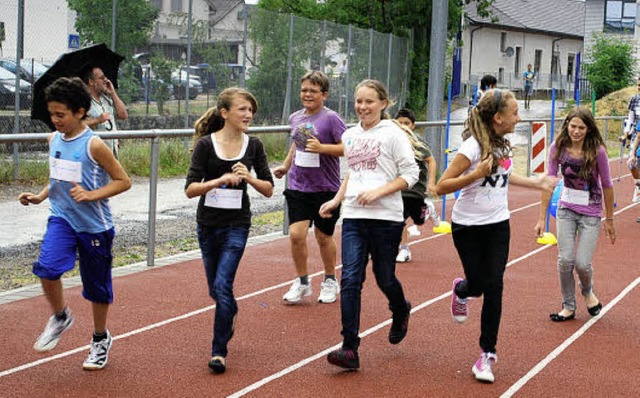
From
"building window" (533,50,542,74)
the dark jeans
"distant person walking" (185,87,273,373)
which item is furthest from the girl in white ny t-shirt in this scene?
"building window" (533,50,542,74)

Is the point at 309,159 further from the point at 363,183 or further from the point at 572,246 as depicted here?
the point at 572,246

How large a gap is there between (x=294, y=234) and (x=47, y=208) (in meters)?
2.26

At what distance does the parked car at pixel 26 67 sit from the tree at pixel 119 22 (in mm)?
940

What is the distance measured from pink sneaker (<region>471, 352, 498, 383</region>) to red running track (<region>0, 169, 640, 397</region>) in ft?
0.17

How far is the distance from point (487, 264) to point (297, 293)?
250 centimetres

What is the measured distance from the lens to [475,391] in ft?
21.6

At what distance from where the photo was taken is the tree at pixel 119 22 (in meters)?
17.4

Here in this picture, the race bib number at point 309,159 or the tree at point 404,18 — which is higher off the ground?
the tree at point 404,18

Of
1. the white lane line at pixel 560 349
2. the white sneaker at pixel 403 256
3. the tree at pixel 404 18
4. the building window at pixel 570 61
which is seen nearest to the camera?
the white lane line at pixel 560 349

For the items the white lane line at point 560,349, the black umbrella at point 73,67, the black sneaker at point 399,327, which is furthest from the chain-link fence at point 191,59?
the white lane line at point 560,349

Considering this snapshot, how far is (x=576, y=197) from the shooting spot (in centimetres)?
855

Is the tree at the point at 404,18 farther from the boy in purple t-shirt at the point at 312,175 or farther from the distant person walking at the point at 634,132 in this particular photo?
the boy in purple t-shirt at the point at 312,175

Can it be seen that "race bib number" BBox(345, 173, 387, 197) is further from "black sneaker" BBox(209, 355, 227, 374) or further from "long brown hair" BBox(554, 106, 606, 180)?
"long brown hair" BBox(554, 106, 606, 180)

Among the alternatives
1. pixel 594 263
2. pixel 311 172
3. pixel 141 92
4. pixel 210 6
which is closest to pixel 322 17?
pixel 210 6
